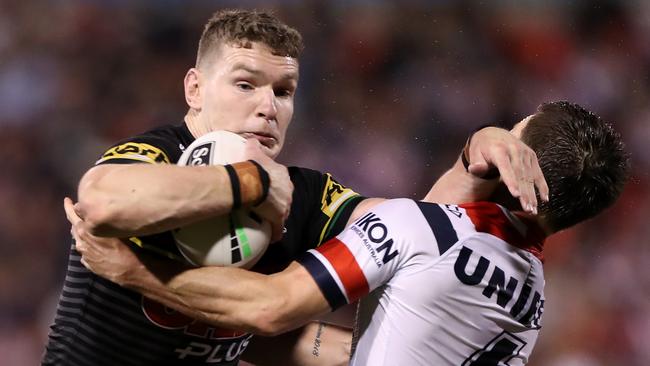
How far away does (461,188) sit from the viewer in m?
2.84

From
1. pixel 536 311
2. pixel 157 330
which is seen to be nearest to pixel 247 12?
pixel 157 330

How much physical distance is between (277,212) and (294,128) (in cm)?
407

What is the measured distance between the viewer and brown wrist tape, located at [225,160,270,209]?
228 centimetres

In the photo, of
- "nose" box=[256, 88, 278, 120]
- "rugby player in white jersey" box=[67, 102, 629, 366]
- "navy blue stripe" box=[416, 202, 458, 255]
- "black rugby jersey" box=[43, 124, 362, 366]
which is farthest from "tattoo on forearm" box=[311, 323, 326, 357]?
"navy blue stripe" box=[416, 202, 458, 255]

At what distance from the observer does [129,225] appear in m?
2.23

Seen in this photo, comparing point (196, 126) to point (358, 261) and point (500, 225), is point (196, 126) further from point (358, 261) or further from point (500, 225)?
point (500, 225)

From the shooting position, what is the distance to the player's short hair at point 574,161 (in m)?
2.61

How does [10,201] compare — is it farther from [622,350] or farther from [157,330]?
[622,350]

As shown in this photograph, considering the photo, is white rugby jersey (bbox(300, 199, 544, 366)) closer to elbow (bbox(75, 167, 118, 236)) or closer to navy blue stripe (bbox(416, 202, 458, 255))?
navy blue stripe (bbox(416, 202, 458, 255))

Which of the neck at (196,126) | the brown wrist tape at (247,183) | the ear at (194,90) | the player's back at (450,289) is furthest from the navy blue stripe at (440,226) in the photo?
the ear at (194,90)

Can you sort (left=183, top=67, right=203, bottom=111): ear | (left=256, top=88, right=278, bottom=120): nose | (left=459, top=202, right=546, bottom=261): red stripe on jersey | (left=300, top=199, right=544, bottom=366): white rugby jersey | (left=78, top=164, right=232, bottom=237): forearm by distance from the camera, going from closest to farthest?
(left=78, top=164, right=232, bottom=237): forearm → (left=300, top=199, right=544, bottom=366): white rugby jersey → (left=459, top=202, right=546, bottom=261): red stripe on jersey → (left=256, top=88, right=278, bottom=120): nose → (left=183, top=67, right=203, bottom=111): ear

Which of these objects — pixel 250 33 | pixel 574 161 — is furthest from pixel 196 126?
pixel 574 161

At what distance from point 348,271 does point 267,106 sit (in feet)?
2.70

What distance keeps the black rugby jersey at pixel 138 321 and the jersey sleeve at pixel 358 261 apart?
0.44 meters
